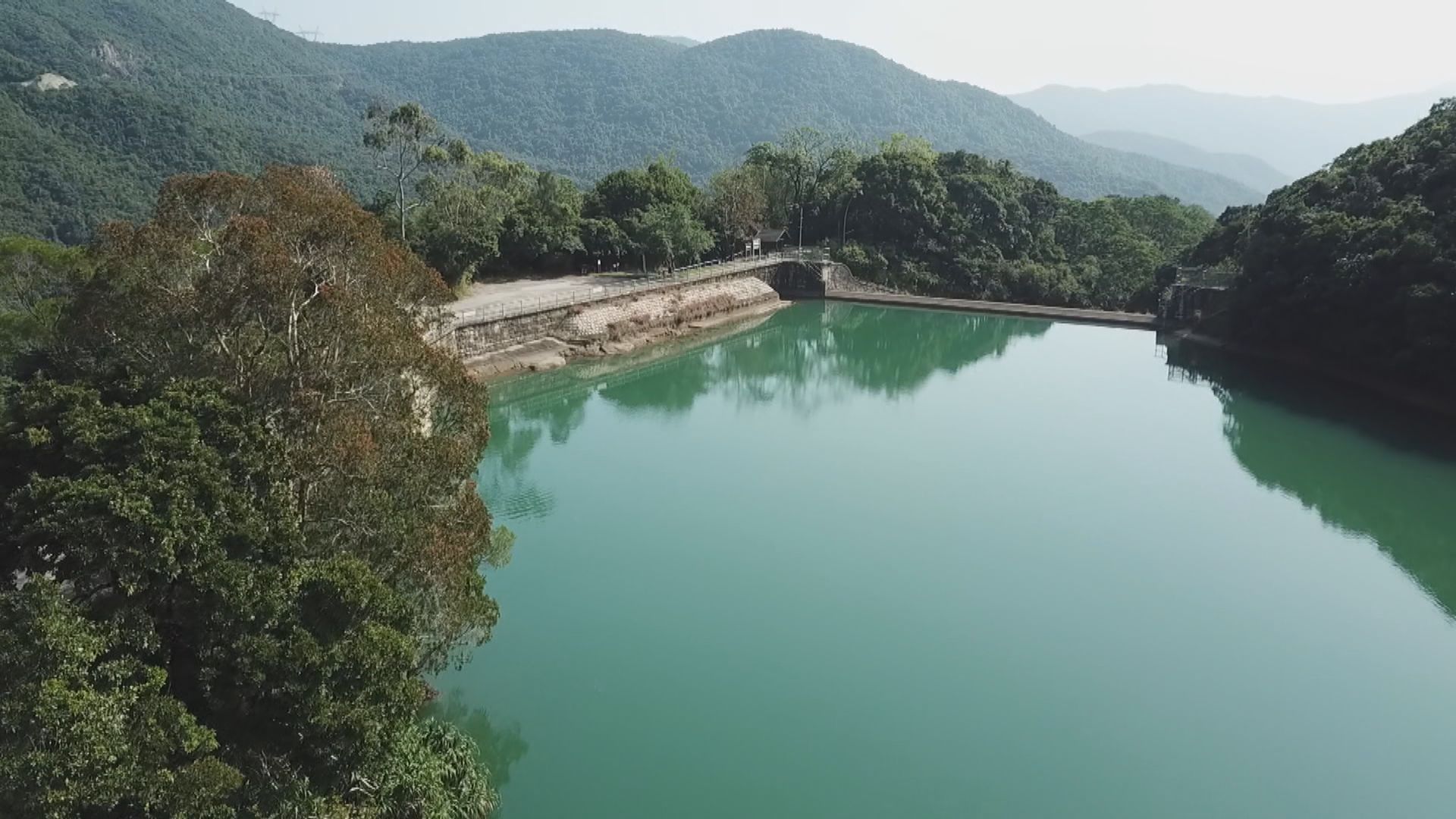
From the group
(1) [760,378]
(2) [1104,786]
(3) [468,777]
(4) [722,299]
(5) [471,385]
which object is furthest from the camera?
(4) [722,299]

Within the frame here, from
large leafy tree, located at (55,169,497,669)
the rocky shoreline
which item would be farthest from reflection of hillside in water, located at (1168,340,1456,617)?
the rocky shoreline

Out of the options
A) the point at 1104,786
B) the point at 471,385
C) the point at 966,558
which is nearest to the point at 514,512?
the point at 471,385

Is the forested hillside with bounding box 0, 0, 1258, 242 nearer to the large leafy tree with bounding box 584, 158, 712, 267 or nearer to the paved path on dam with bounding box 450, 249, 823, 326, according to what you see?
the paved path on dam with bounding box 450, 249, 823, 326

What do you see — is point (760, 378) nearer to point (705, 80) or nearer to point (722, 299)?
point (722, 299)

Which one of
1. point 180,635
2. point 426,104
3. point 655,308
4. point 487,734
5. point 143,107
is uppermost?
point 426,104

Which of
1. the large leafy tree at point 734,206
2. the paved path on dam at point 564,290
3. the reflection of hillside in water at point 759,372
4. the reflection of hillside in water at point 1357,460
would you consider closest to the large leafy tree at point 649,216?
the paved path on dam at point 564,290

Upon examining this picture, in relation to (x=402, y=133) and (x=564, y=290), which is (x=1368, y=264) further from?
(x=402, y=133)

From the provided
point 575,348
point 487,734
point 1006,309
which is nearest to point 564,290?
point 575,348

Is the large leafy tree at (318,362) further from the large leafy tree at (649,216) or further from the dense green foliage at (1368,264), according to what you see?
the large leafy tree at (649,216)
